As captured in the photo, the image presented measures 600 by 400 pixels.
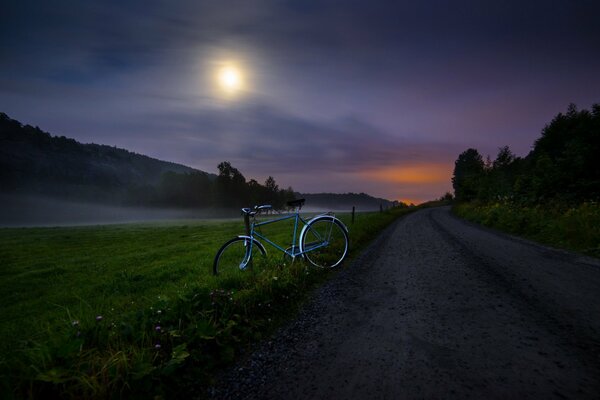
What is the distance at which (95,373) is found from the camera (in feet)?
8.35

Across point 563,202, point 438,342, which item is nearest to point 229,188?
point 563,202

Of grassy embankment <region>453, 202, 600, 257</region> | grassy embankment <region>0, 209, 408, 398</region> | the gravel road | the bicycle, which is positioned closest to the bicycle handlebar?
the bicycle

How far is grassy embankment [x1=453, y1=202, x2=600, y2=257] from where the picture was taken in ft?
31.3

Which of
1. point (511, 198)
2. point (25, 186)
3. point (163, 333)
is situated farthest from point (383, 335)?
point (25, 186)

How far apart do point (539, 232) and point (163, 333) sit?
16278 mm

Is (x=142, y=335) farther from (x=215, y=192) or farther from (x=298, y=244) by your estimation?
(x=215, y=192)

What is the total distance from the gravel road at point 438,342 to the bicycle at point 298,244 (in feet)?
5.26

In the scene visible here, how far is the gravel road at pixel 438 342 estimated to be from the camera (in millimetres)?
2688

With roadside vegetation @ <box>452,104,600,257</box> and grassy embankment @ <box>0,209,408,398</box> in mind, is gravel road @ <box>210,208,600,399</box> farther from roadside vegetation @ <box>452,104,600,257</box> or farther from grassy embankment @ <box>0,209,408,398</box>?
roadside vegetation @ <box>452,104,600,257</box>

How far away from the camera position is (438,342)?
349 cm

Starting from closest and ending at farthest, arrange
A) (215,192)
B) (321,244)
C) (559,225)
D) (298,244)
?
(298,244) < (321,244) < (559,225) < (215,192)

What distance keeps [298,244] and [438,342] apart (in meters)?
4.54

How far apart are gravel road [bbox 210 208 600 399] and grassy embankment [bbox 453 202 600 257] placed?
4.37 m

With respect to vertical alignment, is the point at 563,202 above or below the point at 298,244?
above
